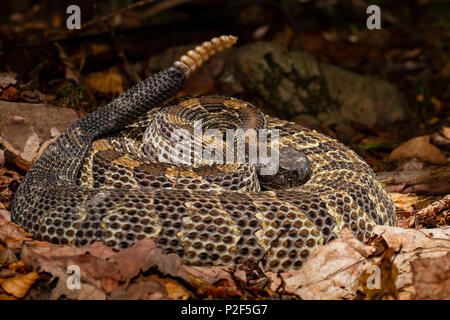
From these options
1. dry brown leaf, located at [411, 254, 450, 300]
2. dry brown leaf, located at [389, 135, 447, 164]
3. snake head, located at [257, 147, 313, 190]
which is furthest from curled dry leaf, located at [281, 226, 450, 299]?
dry brown leaf, located at [389, 135, 447, 164]

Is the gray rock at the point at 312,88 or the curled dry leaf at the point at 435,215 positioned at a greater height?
the gray rock at the point at 312,88

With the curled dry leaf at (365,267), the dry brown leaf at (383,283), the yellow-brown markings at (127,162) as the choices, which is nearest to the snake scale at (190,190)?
the yellow-brown markings at (127,162)

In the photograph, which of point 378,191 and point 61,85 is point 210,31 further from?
point 378,191

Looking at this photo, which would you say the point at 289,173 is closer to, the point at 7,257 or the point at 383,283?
the point at 383,283

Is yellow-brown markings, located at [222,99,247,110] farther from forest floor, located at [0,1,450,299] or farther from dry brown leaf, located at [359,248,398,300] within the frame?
dry brown leaf, located at [359,248,398,300]

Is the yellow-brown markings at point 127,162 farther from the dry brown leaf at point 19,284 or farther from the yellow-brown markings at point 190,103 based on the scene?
the dry brown leaf at point 19,284

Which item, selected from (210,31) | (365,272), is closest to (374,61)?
(210,31)
